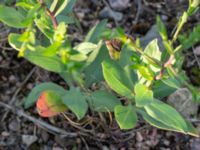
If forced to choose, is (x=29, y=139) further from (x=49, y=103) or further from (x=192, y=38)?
(x=192, y=38)

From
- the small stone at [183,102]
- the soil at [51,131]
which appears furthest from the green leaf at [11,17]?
the small stone at [183,102]

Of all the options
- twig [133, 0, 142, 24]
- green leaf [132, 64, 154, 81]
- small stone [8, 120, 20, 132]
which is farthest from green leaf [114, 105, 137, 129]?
twig [133, 0, 142, 24]

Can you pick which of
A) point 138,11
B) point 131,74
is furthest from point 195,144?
point 138,11

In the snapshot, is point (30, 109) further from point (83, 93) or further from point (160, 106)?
point (160, 106)

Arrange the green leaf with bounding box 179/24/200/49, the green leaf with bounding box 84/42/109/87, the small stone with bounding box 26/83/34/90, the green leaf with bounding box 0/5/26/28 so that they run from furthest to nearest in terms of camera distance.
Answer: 1. the small stone with bounding box 26/83/34/90
2. the green leaf with bounding box 84/42/109/87
3. the green leaf with bounding box 0/5/26/28
4. the green leaf with bounding box 179/24/200/49

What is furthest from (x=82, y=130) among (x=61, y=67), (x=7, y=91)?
(x=61, y=67)

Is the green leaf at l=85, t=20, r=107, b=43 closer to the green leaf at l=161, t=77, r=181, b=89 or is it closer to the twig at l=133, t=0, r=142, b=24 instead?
the green leaf at l=161, t=77, r=181, b=89

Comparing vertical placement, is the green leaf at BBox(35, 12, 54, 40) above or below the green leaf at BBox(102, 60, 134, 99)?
above

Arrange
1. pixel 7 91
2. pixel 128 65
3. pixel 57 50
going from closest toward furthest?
1. pixel 57 50
2. pixel 128 65
3. pixel 7 91
